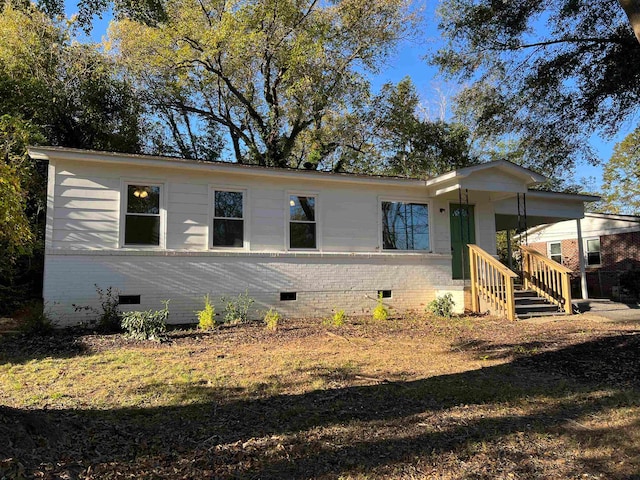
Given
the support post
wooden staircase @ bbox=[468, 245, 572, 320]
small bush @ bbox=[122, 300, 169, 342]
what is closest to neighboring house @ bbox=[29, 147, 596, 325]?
wooden staircase @ bbox=[468, 245, 572, 320]

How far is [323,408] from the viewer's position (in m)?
4.10

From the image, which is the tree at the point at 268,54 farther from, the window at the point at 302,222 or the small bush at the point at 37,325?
the small bush at the point at 37,325

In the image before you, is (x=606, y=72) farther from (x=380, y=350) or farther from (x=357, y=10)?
(x=357, y=10)

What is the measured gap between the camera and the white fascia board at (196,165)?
8727mm

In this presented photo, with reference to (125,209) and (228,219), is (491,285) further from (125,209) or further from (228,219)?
(125,209)

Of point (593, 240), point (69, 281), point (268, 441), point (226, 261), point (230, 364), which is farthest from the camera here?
point (593, 240)

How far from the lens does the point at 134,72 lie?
16547mm

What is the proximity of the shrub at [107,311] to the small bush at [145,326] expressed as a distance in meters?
0.64

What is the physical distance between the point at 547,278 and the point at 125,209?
10.2 m

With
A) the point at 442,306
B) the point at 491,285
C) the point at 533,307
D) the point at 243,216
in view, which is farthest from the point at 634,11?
the point at 243,216

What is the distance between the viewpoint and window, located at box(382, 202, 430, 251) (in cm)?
1165

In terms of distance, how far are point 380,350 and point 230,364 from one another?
2282 millimetres

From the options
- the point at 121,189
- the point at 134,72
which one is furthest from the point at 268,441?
the point at 134,72

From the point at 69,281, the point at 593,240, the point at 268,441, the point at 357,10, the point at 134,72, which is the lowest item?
the point at 268,441
